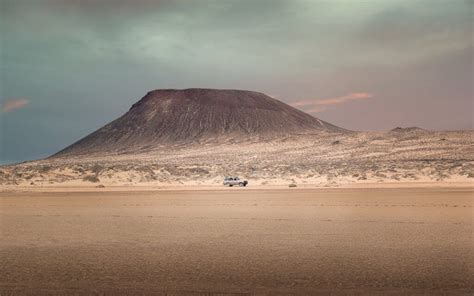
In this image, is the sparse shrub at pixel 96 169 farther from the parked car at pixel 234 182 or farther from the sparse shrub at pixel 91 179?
the parked car at pixel 234 182

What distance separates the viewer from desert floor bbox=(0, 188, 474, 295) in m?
7.82

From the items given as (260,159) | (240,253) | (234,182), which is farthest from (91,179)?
(260,159)

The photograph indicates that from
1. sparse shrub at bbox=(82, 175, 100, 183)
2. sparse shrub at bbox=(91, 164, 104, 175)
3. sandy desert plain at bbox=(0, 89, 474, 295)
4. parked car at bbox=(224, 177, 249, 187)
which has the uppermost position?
sparse shrub at bbox=(91, 164, 104, 175)

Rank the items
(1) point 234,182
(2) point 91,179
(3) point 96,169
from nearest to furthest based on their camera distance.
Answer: (1) point 234,182
(2) point 91,179
(3) point 96,169

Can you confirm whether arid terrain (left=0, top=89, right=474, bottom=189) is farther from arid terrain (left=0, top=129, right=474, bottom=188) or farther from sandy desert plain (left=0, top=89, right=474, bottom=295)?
sandy desert plain (left=0, top=89, right=474, bottom=295)

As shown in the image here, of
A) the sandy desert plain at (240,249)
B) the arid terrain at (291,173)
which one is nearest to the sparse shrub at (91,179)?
the arid terrain at (291,173)

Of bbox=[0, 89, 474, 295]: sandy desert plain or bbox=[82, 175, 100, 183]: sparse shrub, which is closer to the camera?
bbox=[0, 89, 474, 295]: sandy desert plain

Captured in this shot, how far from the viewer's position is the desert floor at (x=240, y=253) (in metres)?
7.82

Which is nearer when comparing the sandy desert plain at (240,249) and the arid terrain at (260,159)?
the sandy desert plain at (240,249)

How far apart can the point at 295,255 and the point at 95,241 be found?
5.24 metres

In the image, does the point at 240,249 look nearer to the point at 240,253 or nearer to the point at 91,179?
the point at 240,253

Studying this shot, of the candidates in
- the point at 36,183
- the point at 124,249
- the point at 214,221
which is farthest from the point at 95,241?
the point at 36,183

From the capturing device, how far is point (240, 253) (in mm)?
10711

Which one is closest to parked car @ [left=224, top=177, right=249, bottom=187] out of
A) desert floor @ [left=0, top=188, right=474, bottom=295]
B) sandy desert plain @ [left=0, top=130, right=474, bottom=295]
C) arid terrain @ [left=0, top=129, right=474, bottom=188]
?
arid terrain @ [left=0, top=129, right=474, bottom=188]
